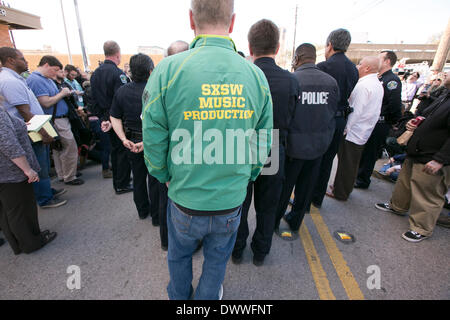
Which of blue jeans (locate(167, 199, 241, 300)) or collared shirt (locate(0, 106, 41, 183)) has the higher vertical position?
collared shirt (locate(0, 106, 41, 183))

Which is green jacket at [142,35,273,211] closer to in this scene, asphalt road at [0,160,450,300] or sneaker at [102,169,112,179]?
asphalt road at [0,160,450,300]

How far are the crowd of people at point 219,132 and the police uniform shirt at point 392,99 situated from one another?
17 millimetres

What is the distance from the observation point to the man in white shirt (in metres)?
3.04

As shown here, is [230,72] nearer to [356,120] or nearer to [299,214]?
[299,214]

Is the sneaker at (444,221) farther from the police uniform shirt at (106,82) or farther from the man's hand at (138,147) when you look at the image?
the police uniform shirt at (106,82)

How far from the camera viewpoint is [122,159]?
3395mm

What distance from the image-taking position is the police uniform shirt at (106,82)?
3420mm

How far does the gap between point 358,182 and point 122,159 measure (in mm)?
4370

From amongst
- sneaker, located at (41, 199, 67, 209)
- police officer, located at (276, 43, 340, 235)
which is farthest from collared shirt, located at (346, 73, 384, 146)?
sneaker, located at (41, 199, 67, 209)

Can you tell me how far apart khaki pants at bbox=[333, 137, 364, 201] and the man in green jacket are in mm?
2600

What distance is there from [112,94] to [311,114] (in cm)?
314

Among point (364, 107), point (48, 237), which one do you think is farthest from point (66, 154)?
point (364, 107)

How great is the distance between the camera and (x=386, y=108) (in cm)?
361

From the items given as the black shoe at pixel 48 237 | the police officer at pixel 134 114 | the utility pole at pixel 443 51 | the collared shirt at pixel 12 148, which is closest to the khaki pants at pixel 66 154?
the black shoe at pixel 48 237
